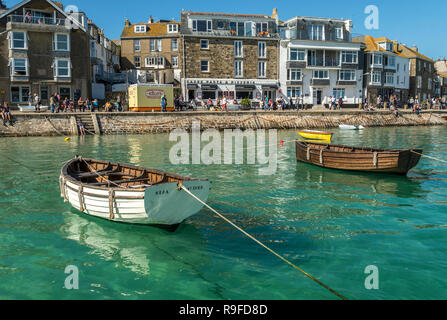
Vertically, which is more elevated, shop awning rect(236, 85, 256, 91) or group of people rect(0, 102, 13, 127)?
shop awning rect(236, 85, 256, 91)

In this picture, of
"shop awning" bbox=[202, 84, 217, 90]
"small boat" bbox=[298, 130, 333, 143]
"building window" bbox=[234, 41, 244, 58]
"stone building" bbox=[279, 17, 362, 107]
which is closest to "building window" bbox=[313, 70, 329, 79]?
"stone building" bbox=[279, 17, 362, 107]

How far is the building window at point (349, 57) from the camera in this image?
6143 cm

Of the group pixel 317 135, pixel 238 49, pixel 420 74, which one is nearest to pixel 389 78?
pixel 420 74

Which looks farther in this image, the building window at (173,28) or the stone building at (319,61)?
the building window at (173,28)

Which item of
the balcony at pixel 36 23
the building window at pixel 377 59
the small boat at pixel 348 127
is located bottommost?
the small boat at pixel 348 127

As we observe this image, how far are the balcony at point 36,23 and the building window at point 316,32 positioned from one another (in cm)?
3551

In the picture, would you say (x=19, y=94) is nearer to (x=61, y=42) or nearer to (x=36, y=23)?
(x=61, y=42)


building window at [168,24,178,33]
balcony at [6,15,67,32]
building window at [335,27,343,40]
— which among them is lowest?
balcony at [6,15,67,32]

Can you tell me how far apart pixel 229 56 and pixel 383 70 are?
28.9 meters

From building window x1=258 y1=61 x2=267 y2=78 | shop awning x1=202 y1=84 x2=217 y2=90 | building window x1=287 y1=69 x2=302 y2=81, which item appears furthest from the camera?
building window x1=287 y1=69 x2=302 y2=81

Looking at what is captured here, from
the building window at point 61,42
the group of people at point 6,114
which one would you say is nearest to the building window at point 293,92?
the building window at point 61,42

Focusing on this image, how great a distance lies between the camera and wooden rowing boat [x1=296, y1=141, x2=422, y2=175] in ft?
58.4

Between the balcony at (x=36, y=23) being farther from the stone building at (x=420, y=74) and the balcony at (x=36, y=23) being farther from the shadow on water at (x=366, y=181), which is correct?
the stone building at (x=420, y=74)

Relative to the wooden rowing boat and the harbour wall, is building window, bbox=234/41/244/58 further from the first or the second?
the wooden rowing boat
